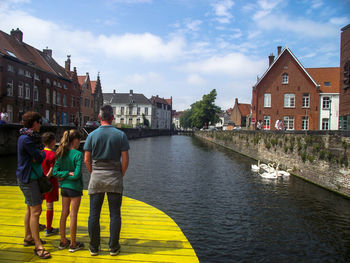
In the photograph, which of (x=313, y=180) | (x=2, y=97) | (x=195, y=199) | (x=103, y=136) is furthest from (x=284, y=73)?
(x=103, y=136)

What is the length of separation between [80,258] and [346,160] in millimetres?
11331

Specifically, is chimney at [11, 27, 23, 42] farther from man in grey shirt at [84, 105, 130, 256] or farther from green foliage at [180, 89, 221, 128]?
green foliage at [180, 89, 221, 128]

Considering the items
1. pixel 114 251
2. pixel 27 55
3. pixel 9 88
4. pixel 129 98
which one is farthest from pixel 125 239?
pixel 129 98

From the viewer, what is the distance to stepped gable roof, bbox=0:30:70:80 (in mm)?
31672

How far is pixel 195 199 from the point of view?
10.8 metres

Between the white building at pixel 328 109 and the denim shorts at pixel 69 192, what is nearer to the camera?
the denim shorts at pixel 69 192

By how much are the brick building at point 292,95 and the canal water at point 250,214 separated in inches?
903

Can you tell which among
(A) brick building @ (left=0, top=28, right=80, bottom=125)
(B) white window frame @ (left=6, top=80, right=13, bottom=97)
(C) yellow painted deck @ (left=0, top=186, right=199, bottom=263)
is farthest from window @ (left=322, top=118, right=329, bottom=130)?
(B) white window frame @ (left=6, top=80, right=13, bottom=97)

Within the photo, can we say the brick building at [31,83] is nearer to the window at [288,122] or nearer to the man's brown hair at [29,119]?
the man's brown hair at [29,119]

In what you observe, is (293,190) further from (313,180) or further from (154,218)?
(154,218)

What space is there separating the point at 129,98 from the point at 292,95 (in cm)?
6856

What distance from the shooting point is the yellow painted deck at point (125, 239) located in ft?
12.9

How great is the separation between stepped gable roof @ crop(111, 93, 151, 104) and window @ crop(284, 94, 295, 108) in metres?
65.5

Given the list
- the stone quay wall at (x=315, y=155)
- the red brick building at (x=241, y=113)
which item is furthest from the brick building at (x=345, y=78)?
the red brick building at (x=241, y=113)
